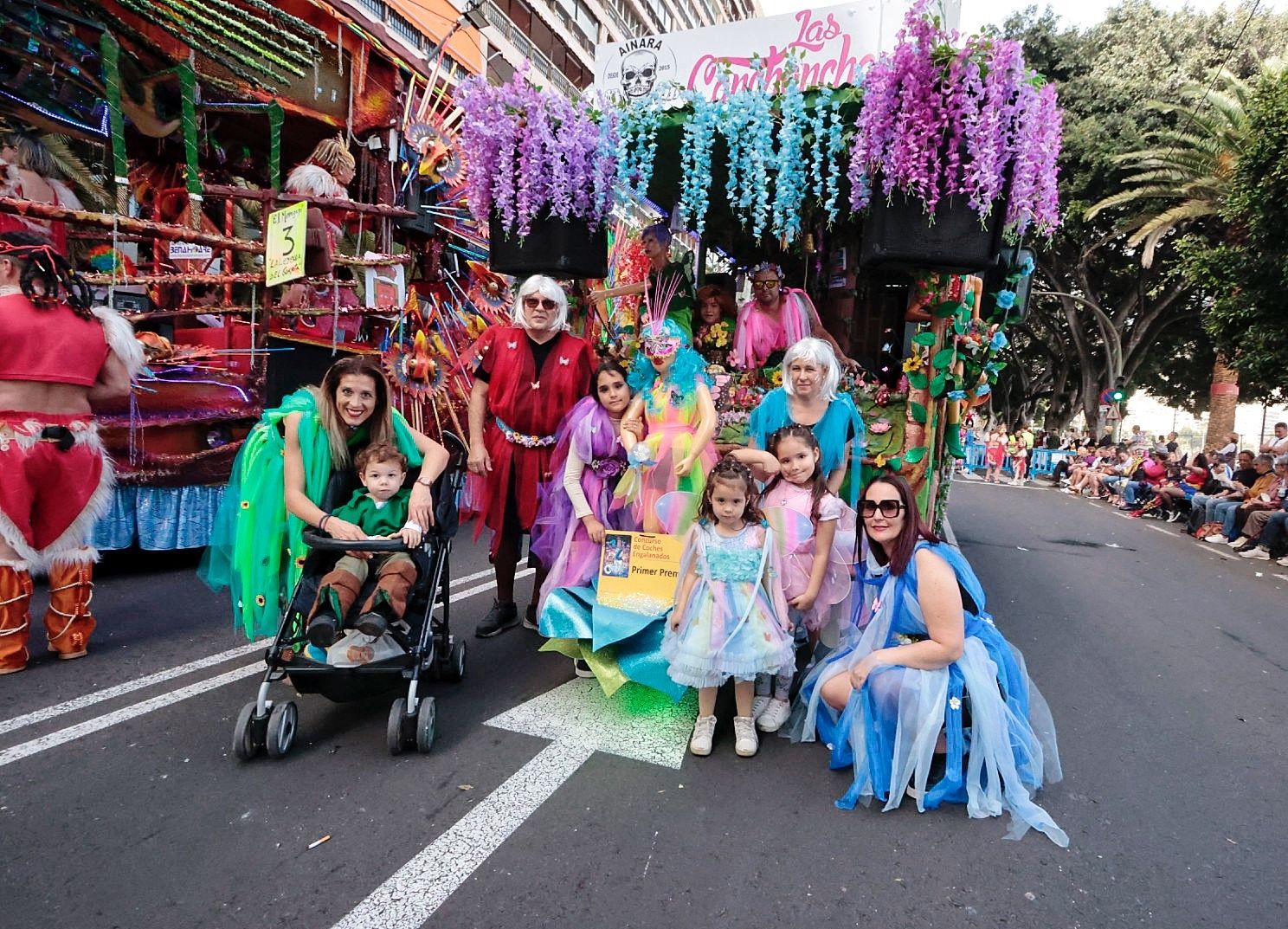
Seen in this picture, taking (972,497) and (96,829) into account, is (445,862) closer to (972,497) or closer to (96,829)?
(96,829)

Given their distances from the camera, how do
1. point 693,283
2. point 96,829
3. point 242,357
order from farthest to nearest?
point 242,357, point 693,283, point 96,829

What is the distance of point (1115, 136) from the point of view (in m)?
17.8

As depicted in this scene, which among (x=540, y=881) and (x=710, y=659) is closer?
(x=540, y=881)

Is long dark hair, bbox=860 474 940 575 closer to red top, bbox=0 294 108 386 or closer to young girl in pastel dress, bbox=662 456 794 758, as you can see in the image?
young girl in pastel dress, bbox=662 456 794 758

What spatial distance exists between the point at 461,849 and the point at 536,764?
1.94ft

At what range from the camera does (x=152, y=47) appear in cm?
727

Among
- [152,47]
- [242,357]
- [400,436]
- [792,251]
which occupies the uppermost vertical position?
[152,47]

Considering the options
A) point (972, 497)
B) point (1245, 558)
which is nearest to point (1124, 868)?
point (1245, 558)

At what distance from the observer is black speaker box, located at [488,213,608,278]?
465 centimetres

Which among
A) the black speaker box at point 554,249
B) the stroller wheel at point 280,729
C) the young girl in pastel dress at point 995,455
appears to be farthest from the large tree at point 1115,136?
the stroller wheel at point 280,729

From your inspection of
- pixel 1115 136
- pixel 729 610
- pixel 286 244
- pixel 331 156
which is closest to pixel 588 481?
pixel 729 610

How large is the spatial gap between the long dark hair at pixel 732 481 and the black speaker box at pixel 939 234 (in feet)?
5.24

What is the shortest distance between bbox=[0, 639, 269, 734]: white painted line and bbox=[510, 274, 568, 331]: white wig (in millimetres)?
2416

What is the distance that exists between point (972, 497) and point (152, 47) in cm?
1557
